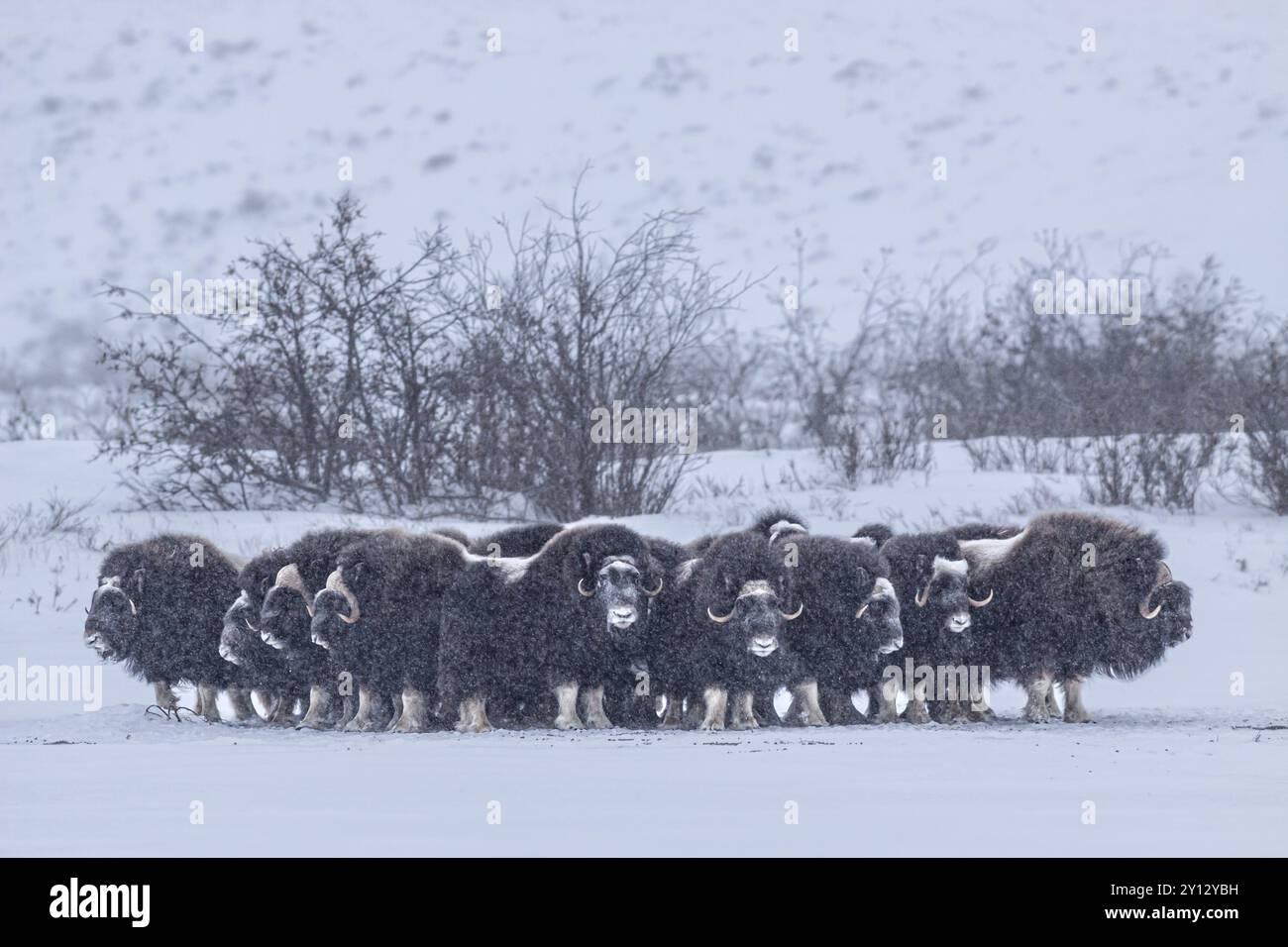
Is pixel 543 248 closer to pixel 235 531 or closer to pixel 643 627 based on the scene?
pixel 235 531

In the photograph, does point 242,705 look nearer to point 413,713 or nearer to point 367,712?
point 367,712

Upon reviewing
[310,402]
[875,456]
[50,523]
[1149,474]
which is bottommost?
[50,523]

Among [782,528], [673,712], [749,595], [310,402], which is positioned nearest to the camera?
[749,595]

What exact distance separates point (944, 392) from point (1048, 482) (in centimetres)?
792

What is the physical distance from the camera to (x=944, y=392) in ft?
84.1

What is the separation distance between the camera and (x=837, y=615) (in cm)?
1017

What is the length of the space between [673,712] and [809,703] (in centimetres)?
79

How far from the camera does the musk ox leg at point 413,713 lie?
10133 mm

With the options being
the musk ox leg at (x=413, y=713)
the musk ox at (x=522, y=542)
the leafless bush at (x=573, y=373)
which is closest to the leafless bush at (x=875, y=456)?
the leafless bush at (x=573, y=373)

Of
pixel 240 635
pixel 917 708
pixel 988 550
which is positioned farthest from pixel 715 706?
pixel 240 635

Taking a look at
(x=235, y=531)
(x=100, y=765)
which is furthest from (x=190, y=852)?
(x=235, y=531)

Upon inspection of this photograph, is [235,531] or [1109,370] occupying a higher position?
[1109,370]

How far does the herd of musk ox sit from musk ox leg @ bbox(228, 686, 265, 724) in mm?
299

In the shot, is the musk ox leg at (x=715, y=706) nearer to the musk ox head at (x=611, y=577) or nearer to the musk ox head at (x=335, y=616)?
the musk ox head at (x=611, y=577)
